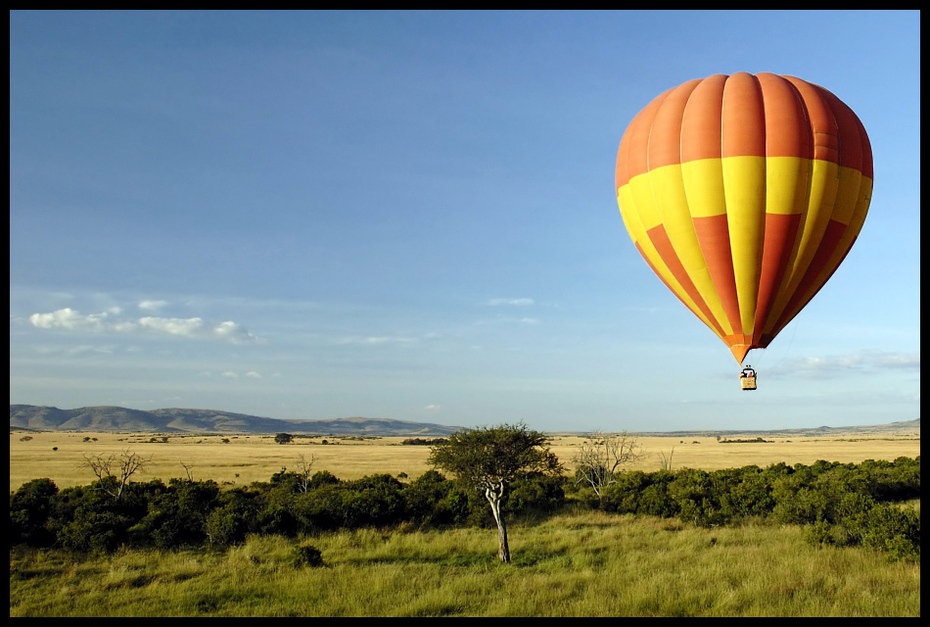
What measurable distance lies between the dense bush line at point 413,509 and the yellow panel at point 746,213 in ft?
→ 27.7

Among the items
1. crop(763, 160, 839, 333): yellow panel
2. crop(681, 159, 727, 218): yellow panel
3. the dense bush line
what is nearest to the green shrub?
the dense bush line

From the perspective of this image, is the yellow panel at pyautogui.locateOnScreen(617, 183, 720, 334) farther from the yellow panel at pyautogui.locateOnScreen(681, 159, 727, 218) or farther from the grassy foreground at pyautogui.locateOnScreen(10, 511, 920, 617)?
the grassy foreground at pyautogui.locateOnScreen(10, 511, 920, 617)

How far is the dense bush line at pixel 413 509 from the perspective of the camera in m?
19.5

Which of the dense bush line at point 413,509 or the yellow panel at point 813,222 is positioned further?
the dense bush line at point 413,509

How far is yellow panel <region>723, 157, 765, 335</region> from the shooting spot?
16781 millimetres

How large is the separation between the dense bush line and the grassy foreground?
3.48 ft

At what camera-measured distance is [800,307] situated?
18.0 meters

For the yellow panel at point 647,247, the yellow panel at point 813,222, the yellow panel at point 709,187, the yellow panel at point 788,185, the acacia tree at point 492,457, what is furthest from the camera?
the acacia tree at point 492,457

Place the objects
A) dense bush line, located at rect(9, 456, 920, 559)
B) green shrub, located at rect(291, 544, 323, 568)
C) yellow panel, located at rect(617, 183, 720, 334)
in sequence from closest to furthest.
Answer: green shrub, located at rect(291, 544, 323, 568) < yellow panel, located at rect(617, 183, 720, 334) < dense bush line, located at rect(9, 456, 920, 559)

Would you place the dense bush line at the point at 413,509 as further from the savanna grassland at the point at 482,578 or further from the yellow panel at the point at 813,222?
the yellow panel at the point at 813,222

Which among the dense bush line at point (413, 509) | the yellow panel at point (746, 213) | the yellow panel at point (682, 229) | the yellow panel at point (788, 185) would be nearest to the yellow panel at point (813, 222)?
the yellow panel at point (788, 185)

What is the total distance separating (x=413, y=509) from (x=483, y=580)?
9744mm

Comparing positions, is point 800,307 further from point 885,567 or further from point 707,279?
point 885,567
